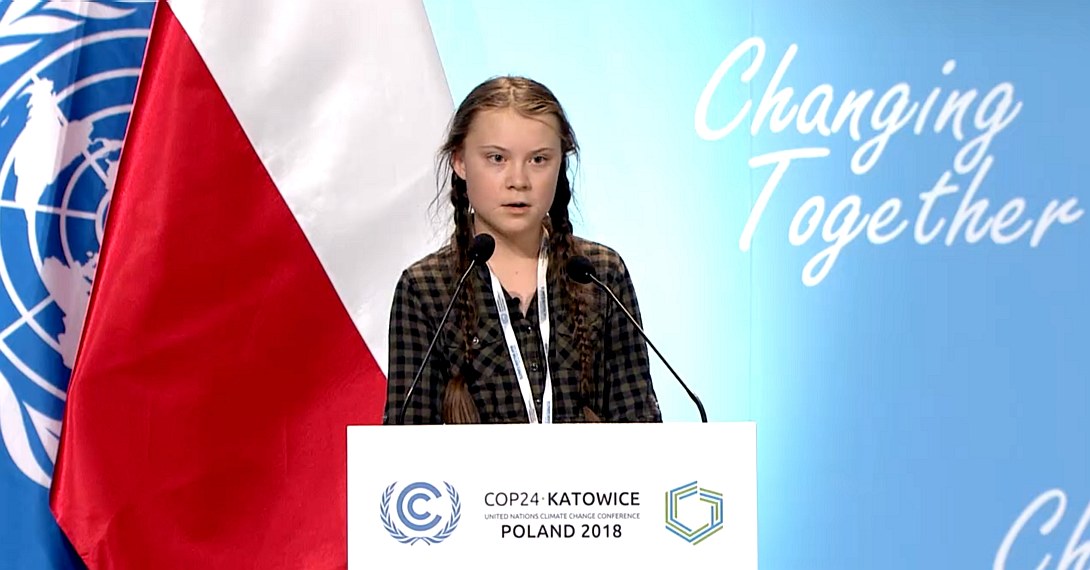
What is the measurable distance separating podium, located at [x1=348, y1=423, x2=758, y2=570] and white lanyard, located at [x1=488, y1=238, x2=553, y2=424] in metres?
0.47

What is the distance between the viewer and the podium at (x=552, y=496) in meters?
1.45

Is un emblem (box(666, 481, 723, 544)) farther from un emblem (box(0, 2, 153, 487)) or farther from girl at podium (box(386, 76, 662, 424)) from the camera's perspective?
un emblem (box(0, 2, 153, 487))

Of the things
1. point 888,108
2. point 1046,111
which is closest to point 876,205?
point 888,108

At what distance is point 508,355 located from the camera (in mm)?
1998

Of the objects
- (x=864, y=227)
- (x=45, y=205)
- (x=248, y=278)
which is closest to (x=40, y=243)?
(x=45, y=205)

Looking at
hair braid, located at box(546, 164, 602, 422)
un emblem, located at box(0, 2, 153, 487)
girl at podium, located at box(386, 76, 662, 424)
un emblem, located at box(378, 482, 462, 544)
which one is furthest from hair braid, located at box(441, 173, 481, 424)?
un emblem, located at box(0, 2, 153, 487)

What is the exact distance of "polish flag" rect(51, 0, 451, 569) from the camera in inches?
94.2

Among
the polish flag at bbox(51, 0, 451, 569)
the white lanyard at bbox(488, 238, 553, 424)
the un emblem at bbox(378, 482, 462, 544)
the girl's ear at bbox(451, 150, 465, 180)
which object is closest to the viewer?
the un emblem at bbox(378, 482, 462, 544)

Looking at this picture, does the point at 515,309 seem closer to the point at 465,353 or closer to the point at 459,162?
the point at 465,353

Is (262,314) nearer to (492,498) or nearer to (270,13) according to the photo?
(270,13)

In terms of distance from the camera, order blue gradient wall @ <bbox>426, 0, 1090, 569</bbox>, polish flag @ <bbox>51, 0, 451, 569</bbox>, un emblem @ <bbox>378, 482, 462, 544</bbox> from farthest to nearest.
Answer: blue gradient wall @ <bbox>426, 0, 1090, 569</bbox> → polish flag @ <bbox>51, 0, 451, 569</bbox> → un emblem @ <bbox>378, 482, 462, 544</bbox>

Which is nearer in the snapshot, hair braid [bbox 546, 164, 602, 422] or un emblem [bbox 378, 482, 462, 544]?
un emblem [bbox 378, 482, 462, 544]

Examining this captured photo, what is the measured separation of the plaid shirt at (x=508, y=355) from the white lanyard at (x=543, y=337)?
0.02 metres

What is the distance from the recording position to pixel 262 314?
8.25ft
